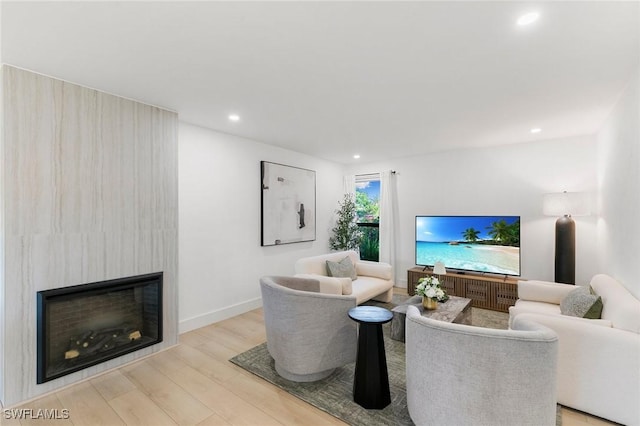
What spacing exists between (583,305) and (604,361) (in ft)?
1.97

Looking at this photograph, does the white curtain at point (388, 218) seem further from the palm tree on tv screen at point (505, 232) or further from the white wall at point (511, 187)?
the palm tree on tv screen at point (505, 232)

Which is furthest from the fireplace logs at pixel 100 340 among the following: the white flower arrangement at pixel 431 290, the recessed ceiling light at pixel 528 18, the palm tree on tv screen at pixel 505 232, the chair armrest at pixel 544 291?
the palm tree on tv screen at pixel 505 232

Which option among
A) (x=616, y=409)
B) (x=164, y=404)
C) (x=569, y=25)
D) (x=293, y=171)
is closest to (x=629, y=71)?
(x=569, y=25)

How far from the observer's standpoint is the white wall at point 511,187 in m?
3.97

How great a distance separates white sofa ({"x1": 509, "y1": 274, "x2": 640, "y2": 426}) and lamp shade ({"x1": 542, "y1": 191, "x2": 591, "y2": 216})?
175 centimetres

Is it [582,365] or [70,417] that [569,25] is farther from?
[70,417]

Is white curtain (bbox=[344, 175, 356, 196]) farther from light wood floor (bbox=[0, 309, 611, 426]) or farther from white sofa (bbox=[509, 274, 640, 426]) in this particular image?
white sofa (bbox=[509, 274, 640, 426])

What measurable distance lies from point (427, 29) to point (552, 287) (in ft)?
10.2

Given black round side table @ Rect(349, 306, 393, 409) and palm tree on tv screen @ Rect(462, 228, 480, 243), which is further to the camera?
palm tree on tv screen @ Rect(462, 228, 480, 243)

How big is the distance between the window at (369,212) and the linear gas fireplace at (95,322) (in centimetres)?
417

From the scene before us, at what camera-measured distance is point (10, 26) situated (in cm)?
169

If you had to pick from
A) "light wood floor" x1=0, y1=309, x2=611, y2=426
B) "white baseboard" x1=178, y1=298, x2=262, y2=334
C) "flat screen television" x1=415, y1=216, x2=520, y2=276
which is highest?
"flat screen television" x1=415, y1=216, x2=520, y2=276

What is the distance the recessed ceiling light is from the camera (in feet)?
5.14

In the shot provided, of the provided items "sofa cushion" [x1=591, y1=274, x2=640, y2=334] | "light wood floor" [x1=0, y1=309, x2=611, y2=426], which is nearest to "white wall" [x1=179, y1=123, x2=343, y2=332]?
"light wood floor" [x1=0, y1=309, x2=611, y2=426]
